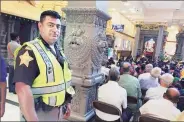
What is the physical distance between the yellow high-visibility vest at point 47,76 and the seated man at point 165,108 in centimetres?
118

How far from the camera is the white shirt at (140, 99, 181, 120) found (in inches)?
66.5

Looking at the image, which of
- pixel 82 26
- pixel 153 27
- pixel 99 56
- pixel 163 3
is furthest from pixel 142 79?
pixel 163 3

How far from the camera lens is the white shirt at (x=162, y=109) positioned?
1.69m

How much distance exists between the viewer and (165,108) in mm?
1731

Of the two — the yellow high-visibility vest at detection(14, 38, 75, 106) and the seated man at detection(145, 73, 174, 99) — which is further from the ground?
the yellow high-visibility vest at detection(14, 38, 75, 106)

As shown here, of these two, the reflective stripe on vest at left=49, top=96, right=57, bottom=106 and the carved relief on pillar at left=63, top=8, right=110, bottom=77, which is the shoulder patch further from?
the carved relief on pillar at left=63, top=8, right=110, bottom=77

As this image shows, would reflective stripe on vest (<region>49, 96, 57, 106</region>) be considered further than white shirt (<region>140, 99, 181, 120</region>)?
No

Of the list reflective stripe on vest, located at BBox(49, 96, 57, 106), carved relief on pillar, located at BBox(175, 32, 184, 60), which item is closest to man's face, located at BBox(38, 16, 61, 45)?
reflective stripe on vest, located at BBox(49, 96, 57, 106)

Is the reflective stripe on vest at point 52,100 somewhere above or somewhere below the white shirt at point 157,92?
above

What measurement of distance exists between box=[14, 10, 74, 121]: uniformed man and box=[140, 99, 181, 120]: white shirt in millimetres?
1186

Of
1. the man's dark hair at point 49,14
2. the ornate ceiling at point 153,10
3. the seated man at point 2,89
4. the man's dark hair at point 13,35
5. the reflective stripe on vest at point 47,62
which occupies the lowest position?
the seated man at point 2,89

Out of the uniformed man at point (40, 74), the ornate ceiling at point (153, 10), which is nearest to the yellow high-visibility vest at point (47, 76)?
the uniformed man at point (40, 74)

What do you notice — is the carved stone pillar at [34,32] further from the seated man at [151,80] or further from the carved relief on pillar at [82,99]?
the seated man at [151,80]

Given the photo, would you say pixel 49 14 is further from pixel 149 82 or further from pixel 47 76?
pixel 149 82
